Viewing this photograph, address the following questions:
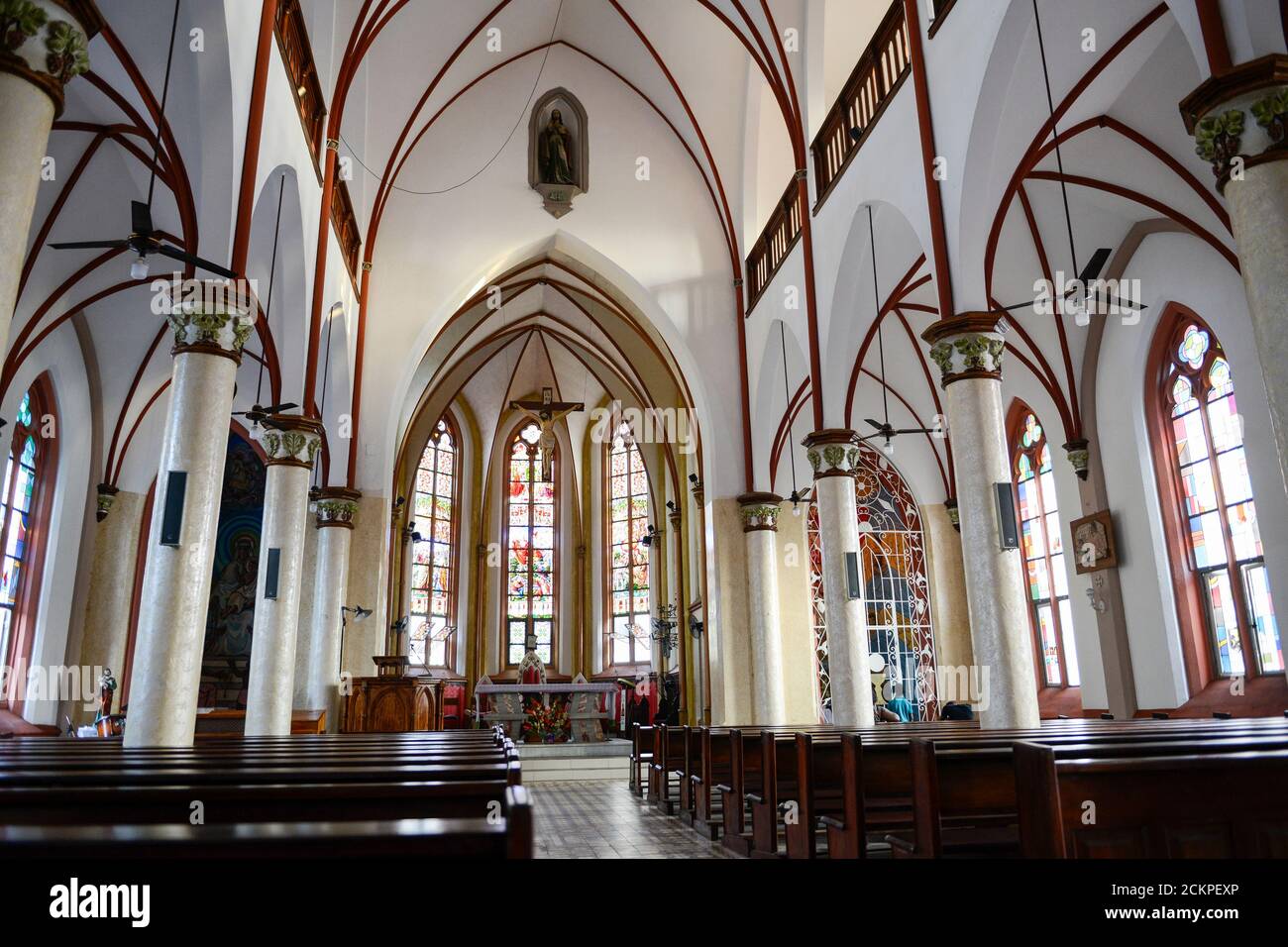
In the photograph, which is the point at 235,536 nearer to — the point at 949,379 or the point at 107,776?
the point at 949,379

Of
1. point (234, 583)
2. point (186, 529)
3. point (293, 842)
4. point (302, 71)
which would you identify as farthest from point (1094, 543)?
point (234, 583)

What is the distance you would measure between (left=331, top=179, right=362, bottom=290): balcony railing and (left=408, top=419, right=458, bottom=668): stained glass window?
938cm

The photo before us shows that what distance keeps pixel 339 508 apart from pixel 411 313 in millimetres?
4003

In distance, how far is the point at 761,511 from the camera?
1639 centimetres

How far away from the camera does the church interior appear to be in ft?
15.2

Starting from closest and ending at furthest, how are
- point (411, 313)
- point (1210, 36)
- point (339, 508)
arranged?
point (1210, 36) < point (339, 508) < point (411, 313)

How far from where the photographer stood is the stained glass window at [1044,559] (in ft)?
49.5

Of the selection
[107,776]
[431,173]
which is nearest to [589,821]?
[107,776]

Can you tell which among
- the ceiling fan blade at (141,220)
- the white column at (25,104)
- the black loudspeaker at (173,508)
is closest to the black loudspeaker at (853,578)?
the black loudspeaker at (173,508)

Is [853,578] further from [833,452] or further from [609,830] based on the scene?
[609,830]

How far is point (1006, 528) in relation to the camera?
8.20 m

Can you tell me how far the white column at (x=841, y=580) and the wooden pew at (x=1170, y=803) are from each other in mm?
7967

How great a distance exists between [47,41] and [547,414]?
1831 centimetres

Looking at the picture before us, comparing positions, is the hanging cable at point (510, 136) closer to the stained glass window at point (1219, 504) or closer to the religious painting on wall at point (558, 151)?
the religious painting on wall at point (558, 151)
